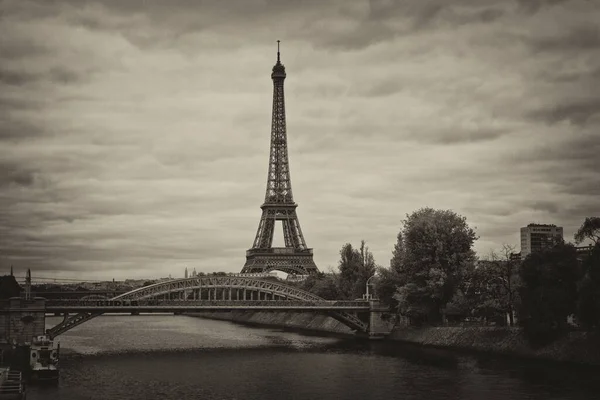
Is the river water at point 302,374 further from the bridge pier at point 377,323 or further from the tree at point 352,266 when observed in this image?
the tree at point 352,266

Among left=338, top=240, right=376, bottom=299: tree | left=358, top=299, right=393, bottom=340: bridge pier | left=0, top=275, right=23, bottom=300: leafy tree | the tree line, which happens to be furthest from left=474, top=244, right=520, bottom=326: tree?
left=0, top=275, right=23, bottom=300: leafy tree

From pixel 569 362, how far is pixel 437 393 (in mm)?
17220

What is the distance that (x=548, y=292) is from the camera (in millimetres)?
66062

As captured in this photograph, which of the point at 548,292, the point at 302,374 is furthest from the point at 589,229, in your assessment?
the point at 302,374

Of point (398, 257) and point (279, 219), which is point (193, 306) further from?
point (279, 219)

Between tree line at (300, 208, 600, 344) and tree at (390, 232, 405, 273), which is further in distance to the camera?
tree at (390, 232, 405, 273)

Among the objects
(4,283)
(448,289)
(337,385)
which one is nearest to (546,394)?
(337,385)

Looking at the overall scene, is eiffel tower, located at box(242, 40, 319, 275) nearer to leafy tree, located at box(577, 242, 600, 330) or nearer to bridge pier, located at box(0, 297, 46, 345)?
bridge pier, located at box(0, 297, 46, 345)

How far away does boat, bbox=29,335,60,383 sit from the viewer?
57.5 metres

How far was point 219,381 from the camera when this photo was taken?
58.0 m

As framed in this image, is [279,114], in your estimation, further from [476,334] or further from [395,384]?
[395,384]

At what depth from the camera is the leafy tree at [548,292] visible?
216ft

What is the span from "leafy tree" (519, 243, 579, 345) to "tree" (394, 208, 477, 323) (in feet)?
52.3

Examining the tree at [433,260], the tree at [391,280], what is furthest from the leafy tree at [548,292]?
the tree at [391,280]
